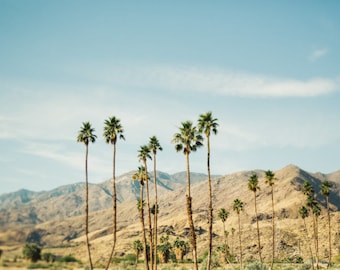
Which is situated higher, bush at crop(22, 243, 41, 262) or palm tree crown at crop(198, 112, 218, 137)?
palm tree crown at crop(198, 112, 218, 137)

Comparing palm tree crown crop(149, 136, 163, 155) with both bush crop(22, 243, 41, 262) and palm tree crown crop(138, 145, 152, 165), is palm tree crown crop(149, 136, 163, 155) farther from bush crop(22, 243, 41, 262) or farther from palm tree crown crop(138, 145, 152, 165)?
bush crop(22, 243, 41, 262)

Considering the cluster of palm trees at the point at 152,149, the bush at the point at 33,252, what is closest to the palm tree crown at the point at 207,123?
Result: the cluster of palm trees at the point at 152,149

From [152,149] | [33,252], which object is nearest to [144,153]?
[152,149]

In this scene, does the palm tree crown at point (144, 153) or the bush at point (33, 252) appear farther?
the palm tree crown at point (144, 153)

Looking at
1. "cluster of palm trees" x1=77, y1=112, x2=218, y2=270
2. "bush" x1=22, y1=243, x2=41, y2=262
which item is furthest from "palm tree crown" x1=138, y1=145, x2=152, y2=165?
"bush" x1=22, y1=243, x2=41, y2=262

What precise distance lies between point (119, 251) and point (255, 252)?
7455cm

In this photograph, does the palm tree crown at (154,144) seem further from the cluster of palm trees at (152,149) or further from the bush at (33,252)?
the bush at (33,252)

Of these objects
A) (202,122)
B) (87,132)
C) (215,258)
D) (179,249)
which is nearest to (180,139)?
(202,122)

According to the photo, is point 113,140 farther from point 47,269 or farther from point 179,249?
point 179,249

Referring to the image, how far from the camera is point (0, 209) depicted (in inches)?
1073

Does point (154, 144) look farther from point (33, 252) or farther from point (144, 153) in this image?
point (33, 252)

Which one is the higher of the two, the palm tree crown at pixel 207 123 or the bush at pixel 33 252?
the palm tree crown at pixel 207 123

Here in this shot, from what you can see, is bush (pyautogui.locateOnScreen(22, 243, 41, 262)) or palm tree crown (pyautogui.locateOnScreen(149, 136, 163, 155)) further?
palm tree crown (pyautogui.locateOnScreen(149, 136, 163, 155))

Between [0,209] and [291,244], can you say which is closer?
[0,209]
